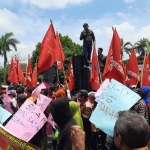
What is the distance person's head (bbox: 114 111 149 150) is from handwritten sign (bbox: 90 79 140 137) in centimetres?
130

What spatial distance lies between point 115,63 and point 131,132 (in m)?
5.44

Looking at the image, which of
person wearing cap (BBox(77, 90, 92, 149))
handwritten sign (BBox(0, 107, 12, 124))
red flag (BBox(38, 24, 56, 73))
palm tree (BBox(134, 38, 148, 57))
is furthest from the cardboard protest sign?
palm tree (BBox(134, 38, 148, 57))

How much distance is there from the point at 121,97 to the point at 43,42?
224 inches

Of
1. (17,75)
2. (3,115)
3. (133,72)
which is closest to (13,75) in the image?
(17,75)

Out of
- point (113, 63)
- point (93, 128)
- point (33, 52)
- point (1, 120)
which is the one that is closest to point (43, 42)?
point (113, 63)

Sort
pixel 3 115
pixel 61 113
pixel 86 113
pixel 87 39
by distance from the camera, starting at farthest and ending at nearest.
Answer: pixel 87 39 < pixel 86 113 < pixel 3 115 < pixel 61 113

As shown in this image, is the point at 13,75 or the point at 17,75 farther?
the point at 17,75

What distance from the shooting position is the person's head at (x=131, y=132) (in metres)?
1.75

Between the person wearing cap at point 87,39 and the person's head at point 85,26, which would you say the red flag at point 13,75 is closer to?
the person wearing cap at point 87,39

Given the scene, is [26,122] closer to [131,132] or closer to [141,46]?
[131,132]

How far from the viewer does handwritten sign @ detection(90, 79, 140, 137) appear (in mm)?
3186

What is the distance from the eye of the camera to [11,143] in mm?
2693

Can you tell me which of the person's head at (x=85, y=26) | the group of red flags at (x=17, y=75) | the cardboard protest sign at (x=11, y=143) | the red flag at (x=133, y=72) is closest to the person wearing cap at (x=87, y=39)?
the person's head at (x=85, y=26)

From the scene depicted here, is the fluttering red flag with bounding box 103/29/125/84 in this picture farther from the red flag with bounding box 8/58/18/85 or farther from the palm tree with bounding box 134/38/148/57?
the palm tree with bounding box 134/38/148/57
